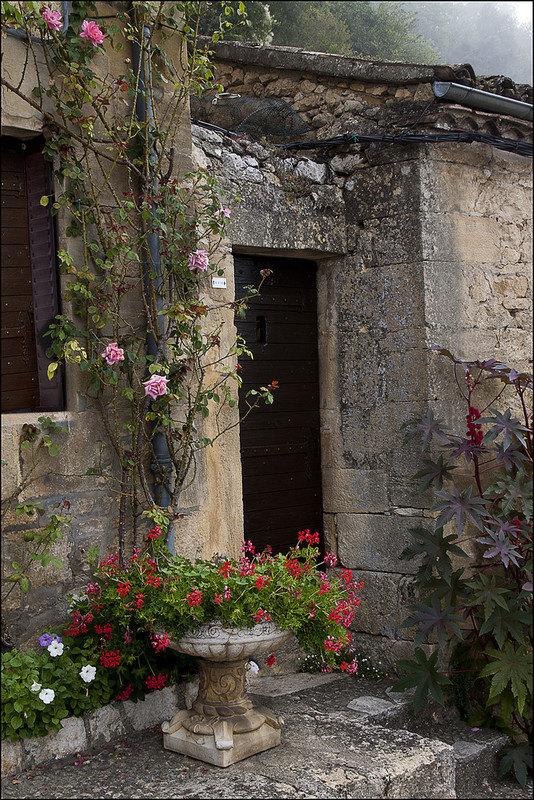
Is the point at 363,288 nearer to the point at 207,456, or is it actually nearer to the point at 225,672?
the point at 207,456

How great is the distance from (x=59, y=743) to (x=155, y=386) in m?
1.53

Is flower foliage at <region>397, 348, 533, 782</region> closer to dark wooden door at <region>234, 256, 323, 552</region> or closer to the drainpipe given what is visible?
dark wooden door at <region>234, 256, 323, 552</region>

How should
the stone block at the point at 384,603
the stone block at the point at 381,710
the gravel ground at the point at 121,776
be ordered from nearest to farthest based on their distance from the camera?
the gravel ground at the point at 121,776
the stone block at the point at 381,710
the stone block at the point at 384,603

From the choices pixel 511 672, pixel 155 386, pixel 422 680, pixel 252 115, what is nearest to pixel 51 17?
pixel 155 386

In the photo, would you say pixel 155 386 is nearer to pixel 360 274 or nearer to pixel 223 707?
pixel 223 707

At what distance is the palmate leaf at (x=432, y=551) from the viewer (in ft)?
13.9

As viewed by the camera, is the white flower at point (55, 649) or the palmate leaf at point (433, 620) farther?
the palmate leaf at point (433, 620)

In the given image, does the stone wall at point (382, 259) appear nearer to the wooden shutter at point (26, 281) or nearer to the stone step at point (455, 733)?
the stone step at point (455, 733)

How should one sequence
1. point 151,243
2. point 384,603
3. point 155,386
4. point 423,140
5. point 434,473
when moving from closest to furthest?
point 155,386 → point 151,243 → point 434,473 → point 423,140 → point 384,603

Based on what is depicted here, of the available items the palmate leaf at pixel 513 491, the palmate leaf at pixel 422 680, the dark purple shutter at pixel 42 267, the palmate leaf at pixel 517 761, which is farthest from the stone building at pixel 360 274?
the dark purple shutter at pixel 42 267

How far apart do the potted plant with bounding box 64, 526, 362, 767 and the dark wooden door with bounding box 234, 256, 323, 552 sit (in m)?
1.31

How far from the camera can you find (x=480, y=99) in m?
4.49

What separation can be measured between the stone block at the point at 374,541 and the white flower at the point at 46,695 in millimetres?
2265

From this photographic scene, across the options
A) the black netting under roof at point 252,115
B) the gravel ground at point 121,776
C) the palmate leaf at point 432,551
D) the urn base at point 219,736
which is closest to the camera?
the gravel ground at point 121,776
